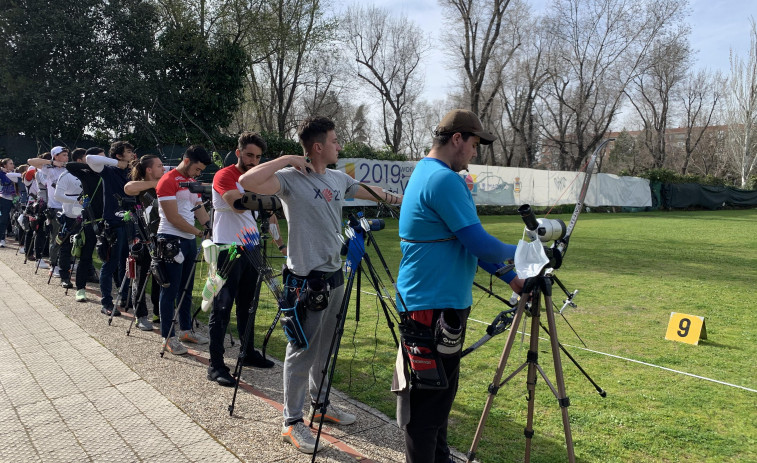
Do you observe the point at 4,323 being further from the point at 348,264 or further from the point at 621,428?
the point at 621,428

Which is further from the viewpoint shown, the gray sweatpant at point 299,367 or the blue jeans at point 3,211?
the blue jeans at point 3,211

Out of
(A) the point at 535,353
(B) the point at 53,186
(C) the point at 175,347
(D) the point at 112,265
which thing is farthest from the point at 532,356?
(B) the point at 53,186

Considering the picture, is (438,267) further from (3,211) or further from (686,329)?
(3,211)

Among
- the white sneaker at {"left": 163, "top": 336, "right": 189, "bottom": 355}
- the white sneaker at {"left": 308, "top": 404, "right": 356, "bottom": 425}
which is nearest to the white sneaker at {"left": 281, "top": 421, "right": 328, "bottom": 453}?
the white sneaker at {"left": 308, "top": 404, "right": 356, "bottom": 425}

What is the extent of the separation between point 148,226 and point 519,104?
151 feet

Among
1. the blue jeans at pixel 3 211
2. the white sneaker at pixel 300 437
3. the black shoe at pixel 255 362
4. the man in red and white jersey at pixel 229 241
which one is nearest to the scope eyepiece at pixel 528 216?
the white sneaker at pixel 300 437

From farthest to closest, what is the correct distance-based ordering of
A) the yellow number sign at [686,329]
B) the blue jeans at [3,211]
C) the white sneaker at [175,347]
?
the blue jeans at [3,211] < the yellow number sign at [686,329] < the white sneaker at [175,347]

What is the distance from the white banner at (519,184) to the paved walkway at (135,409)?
13230 mm

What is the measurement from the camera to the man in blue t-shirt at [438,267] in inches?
85.6

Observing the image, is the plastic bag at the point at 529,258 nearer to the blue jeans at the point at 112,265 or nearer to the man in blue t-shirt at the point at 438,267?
the man in blue t-shirt at the point at 438,267

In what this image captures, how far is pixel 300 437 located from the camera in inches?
117

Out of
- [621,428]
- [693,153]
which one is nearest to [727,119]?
[693,153]

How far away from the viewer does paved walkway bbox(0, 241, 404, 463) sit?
2.95 m

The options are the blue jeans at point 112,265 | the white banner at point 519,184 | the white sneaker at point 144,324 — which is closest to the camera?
the white sneaker at point 144,324
